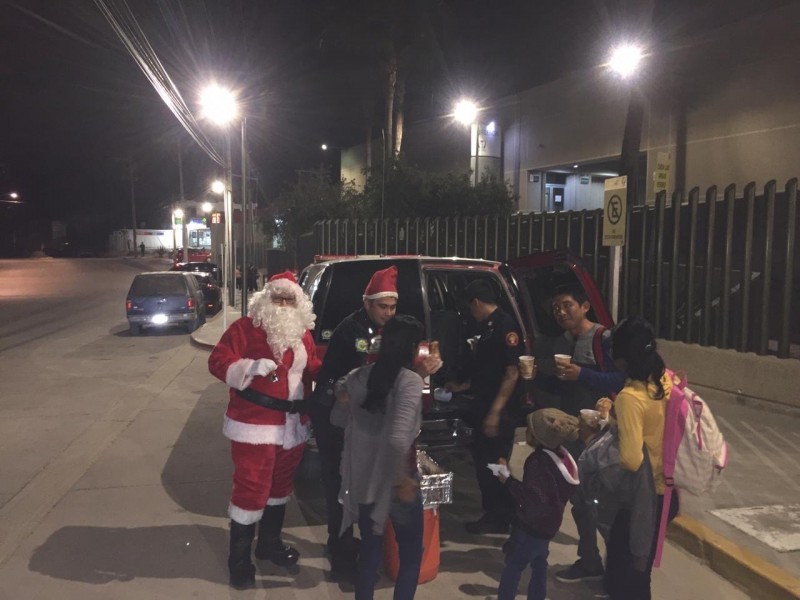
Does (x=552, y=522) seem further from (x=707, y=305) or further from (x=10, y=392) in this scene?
(x=10, y=392)

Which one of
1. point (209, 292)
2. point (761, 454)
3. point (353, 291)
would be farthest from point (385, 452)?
point (209, 292)

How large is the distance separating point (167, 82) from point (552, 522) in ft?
47.8

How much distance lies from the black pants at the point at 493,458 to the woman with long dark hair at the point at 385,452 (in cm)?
140

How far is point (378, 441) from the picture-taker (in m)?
3.07

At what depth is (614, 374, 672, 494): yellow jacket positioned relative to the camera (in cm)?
308

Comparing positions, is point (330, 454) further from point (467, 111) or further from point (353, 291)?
point (467, 111)

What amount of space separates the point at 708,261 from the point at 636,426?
19.1ft

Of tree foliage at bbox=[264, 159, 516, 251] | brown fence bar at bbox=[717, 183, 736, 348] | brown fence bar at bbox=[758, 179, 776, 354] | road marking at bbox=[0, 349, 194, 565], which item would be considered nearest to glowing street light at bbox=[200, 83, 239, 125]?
tree foliage at bbox=[264, 159, 516, 251]

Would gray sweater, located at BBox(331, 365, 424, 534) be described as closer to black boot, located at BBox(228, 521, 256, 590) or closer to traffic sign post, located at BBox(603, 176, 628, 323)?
black boot, located at BBox(228, 521, 256, 590)

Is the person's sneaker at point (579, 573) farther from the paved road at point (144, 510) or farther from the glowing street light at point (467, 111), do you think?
the glowing street light at point (467, 111)

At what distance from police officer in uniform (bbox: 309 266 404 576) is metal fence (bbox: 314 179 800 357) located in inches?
220

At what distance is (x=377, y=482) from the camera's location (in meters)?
3.05

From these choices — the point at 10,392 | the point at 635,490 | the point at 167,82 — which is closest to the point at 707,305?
the point at 635,490

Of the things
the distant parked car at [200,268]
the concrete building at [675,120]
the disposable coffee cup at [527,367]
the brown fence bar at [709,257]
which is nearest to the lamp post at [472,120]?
the concrete building at [675,120]
